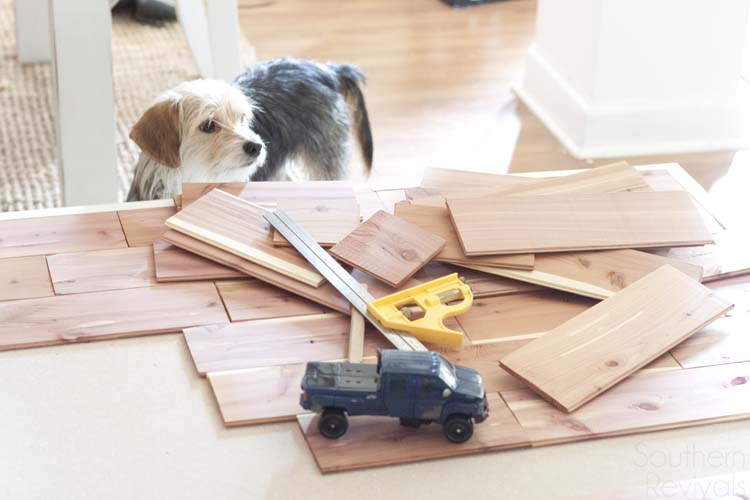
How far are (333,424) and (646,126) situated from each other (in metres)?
1.66

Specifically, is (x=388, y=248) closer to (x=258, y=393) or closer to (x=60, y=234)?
(x=258, y=393)

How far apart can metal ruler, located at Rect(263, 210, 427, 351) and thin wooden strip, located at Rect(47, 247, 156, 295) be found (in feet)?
0.53

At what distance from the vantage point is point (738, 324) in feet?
3.72

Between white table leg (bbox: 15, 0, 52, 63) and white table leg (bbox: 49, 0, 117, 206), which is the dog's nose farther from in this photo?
white table leg (bbox: 15, 0, 52, 63)

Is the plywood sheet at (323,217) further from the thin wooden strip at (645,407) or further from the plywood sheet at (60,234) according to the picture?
the thin wooden strip at (645,407)

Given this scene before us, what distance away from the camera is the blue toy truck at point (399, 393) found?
910mm

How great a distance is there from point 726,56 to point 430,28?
1076mm

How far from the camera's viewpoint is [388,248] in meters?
1.19

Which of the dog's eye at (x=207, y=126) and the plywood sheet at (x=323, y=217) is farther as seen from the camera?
the dog's eye at (x=207, y=126)

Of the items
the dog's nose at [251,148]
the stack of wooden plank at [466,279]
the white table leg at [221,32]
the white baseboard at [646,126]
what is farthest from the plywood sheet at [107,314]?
the white baseboard at [646,126]

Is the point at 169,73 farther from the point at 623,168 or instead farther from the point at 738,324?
the point at 738,324

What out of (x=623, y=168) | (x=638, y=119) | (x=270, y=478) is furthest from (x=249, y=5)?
(x=270, y=478)

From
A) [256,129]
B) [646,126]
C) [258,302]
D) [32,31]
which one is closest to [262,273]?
[258,302]

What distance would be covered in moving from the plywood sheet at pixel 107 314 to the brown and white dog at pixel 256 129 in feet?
1.48
